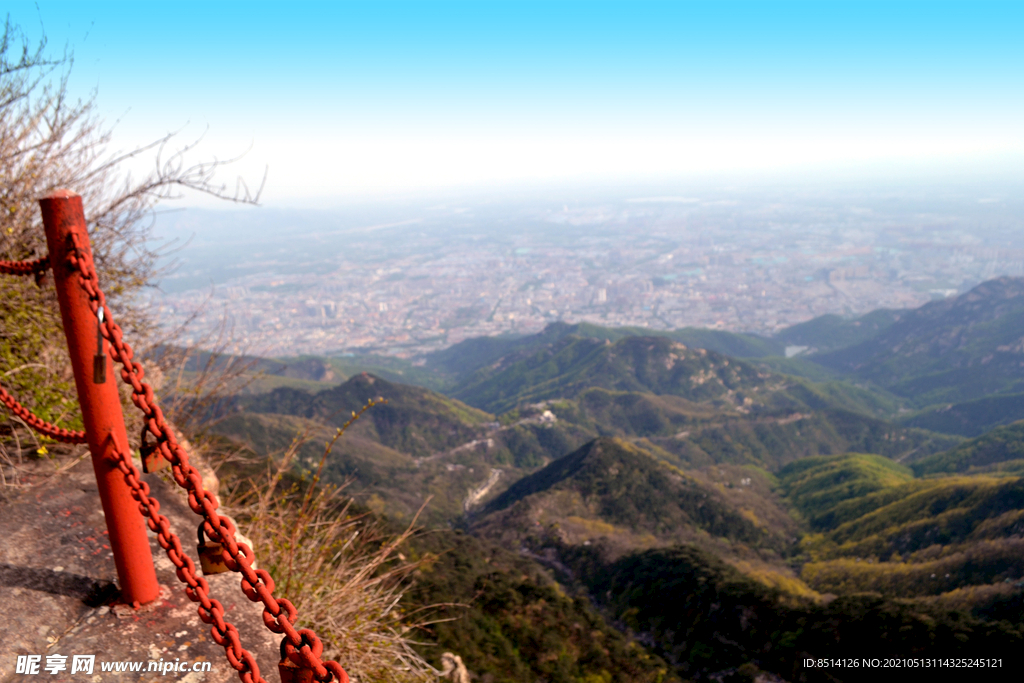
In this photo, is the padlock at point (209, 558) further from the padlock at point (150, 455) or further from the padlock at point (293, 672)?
the padlock at point (293, 672)

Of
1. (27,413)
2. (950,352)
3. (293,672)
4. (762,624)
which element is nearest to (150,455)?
(293,672)

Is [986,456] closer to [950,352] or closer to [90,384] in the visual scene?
[950,352]

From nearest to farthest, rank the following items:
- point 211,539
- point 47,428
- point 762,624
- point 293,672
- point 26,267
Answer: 1. point 293,672
2. point 211,539
3. point 26,267
4. point 47,428
5. point 762,624

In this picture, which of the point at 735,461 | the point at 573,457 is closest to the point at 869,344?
the point at 735,461

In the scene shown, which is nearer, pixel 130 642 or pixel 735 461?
pixel 130 642

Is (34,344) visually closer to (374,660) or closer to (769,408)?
(374,660)

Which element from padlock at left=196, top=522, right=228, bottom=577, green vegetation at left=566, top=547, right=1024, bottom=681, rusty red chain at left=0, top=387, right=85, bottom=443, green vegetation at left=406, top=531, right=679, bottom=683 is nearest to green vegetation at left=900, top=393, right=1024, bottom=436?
green vegetation at left=566, top=547, right=1024, bottom=681
